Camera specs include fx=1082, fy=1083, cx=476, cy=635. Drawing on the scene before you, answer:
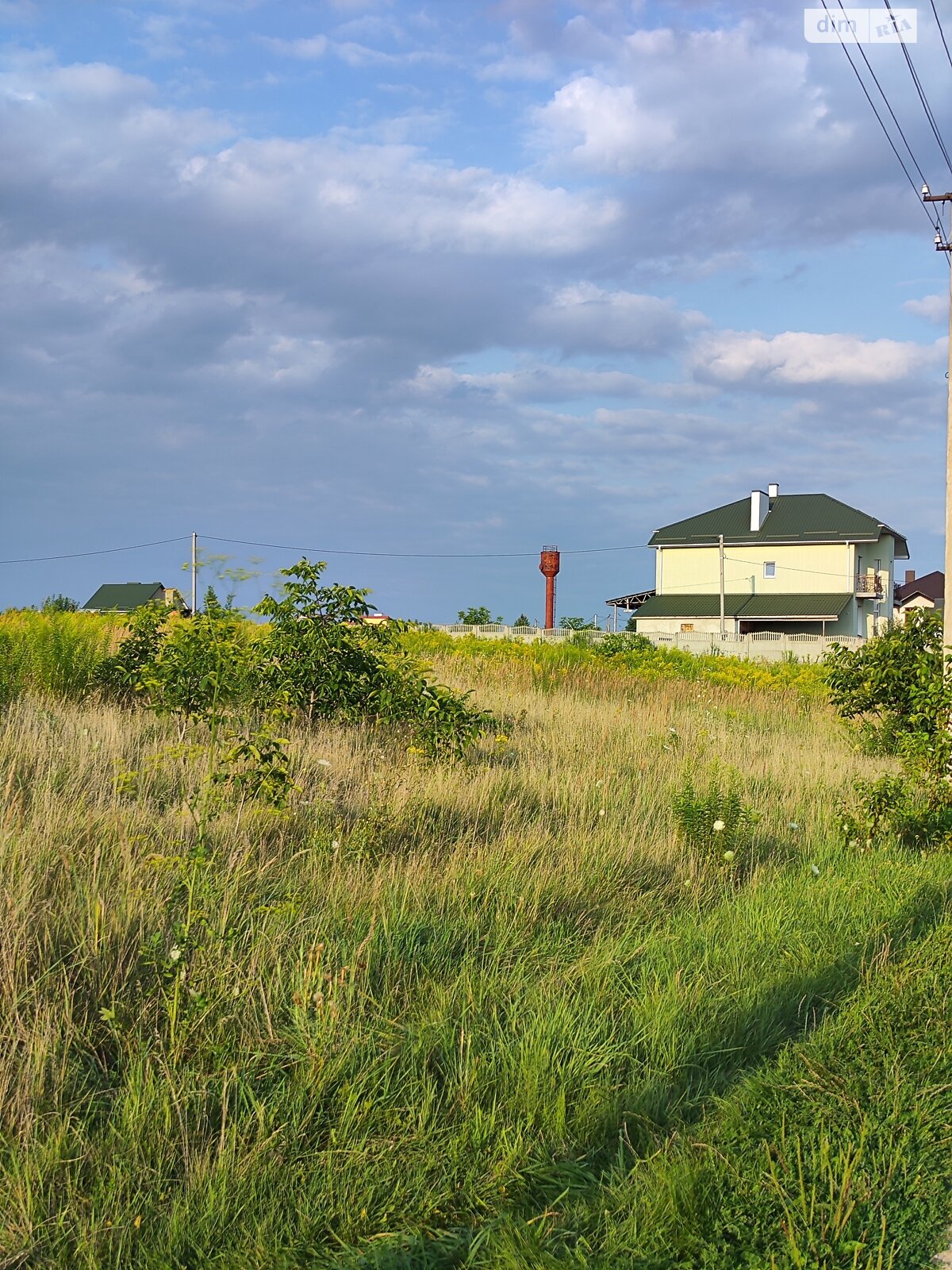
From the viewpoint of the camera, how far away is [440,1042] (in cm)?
373

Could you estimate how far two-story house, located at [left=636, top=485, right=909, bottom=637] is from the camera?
54.7 meters

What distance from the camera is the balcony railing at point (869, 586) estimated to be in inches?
2190

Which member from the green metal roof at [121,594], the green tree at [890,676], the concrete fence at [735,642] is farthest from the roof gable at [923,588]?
the green tree at [890,676]

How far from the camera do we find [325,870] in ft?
17.7

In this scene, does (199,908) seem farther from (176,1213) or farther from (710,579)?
(710,579)

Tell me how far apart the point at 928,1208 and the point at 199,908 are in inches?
110

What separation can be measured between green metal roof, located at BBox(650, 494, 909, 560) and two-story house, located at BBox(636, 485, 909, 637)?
5 cm

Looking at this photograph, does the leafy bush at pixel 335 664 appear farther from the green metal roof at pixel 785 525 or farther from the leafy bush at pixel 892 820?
the green metal roof at pixel 785 525

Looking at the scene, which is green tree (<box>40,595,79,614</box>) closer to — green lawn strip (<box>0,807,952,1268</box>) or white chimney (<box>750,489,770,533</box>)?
green lawn strip (<box>0,807,952,1268</box>)

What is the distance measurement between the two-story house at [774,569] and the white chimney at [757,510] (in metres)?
0.05

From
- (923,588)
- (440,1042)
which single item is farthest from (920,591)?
(440,1042)

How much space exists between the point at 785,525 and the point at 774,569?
2352mm

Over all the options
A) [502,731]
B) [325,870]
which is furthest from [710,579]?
[325,870]

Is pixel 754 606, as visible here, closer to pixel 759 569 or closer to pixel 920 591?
pixel 759 569
